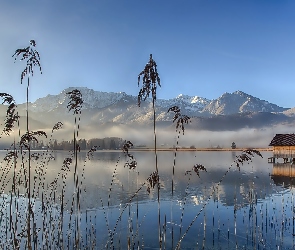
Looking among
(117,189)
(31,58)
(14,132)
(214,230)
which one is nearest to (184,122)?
(31,58)

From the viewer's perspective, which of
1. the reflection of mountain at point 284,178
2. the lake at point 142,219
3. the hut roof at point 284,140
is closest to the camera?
the lake at point 142,219

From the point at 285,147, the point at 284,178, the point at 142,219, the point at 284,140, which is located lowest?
the point at 284,178

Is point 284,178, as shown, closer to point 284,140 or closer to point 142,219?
point 284,140

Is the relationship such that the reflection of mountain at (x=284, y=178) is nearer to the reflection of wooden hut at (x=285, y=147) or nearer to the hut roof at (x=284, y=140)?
the reflection of wooden hut at (x=285, y=147)

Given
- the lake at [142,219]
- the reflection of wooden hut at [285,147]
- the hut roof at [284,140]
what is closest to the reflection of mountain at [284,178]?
the lake at [142,219]

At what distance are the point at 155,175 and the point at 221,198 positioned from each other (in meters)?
23.5

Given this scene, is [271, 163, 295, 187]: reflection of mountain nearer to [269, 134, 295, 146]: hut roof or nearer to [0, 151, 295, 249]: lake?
[0, 151, 295, 249]: lake

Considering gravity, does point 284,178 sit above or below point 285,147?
below

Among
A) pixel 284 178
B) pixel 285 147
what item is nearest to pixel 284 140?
pixel 285 147

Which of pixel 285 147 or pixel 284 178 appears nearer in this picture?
pixel 284 178

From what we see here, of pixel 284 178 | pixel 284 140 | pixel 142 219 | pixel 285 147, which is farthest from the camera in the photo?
pixel 284 140

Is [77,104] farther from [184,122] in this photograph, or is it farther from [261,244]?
[261,244]

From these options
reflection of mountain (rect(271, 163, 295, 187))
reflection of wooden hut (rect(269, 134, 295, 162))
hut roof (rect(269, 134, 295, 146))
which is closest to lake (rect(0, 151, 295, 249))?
reflection of mountain (rect(271, 163, 295, 187))

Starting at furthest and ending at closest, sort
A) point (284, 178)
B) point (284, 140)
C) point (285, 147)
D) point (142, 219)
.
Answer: point (284, 140) < point (285, 147) < point (284, 178) < point (142, 219)
